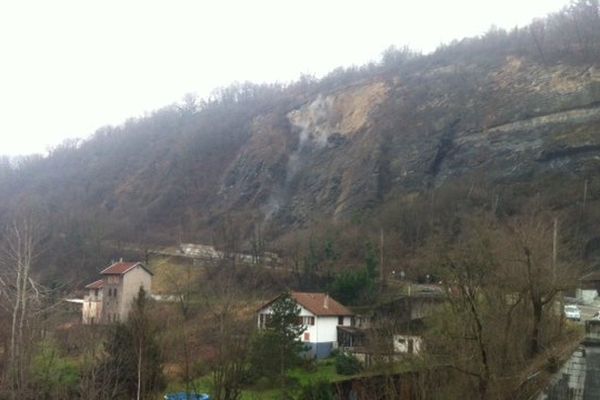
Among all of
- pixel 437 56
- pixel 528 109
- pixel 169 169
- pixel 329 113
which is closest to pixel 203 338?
pixel 528 109

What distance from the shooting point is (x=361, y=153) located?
8275 centimetres

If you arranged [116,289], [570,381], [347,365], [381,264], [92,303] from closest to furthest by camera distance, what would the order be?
[570,381], [347,365], [381,264], [116,289], [92,303]

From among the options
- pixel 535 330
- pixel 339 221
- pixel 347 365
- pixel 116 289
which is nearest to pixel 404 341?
pixel 347 365

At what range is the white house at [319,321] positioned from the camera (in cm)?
4162

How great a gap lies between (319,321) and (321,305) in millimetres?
1871

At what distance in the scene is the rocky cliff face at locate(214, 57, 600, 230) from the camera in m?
66.1

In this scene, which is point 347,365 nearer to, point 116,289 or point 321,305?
point 321,305

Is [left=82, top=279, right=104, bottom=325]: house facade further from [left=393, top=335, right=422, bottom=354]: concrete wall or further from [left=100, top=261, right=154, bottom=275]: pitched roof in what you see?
[left=393, top=335, right=422, bottom=354]: concrete wall

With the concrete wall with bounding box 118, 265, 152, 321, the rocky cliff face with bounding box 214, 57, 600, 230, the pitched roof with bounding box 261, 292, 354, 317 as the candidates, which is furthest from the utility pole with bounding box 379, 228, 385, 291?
the concrete wall with bounding box 118, 265, 152, 321

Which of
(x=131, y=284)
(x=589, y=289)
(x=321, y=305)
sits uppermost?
(x=131, y=284)

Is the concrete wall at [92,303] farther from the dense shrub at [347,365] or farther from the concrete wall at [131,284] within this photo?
the dense shrub at [347,365]

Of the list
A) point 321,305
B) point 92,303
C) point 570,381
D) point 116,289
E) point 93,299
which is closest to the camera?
point 570,381

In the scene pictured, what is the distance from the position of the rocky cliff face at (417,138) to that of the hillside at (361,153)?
19 cm

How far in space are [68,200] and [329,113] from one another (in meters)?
45.2
